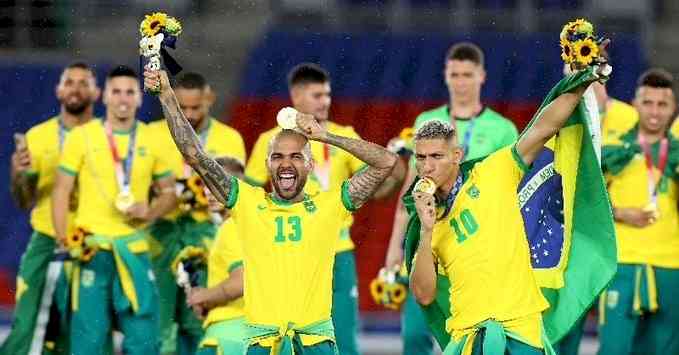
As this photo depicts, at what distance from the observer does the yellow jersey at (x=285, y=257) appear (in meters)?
A: 8.71

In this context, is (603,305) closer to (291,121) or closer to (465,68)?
(465,68)

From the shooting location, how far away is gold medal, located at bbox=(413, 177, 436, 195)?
27.1 ft

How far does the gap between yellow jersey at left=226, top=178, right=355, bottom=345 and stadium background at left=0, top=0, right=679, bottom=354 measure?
1079cm

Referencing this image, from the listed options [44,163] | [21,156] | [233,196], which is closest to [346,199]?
[233,196]

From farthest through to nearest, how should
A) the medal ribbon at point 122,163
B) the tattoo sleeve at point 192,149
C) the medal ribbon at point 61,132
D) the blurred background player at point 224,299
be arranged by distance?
the medal ribbon at point 61,132, the medal ribbon at point 122,163, the blurred background player at point 224,299, the tattoo sleeve at point 192,149

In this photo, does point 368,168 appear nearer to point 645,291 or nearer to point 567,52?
point 567,52

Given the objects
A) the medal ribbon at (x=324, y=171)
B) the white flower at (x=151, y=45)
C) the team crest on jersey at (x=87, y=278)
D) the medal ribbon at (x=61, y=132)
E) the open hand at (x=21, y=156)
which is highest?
the white flower at (x=151, y=45)

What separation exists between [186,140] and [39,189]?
14.1ft

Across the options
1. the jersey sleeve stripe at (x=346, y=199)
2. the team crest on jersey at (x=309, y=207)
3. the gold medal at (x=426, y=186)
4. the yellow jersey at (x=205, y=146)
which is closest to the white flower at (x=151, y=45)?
the team crest on jersey at (x=309, y=207)

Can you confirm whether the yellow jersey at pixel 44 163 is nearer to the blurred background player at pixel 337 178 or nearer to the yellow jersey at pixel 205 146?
the yellow jersey at pixel 205 146

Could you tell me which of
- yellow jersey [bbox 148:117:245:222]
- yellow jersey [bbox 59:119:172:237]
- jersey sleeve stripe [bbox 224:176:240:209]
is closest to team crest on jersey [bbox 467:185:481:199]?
jersey sleeve stripe [bbox 224:176:240:209]

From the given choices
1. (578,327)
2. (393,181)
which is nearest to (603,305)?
(578,327)

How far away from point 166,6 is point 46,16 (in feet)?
4.15

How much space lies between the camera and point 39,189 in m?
12.8
